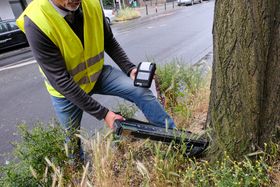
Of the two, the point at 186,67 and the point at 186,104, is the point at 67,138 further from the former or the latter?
the point at 186,67

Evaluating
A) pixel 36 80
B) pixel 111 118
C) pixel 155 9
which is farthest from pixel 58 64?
pixel 155 9

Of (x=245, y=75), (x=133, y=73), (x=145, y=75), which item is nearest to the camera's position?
(x=245, y=75)

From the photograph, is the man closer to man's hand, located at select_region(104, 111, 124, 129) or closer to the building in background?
man's hand, located at select_region(104, 111, 124, 129)

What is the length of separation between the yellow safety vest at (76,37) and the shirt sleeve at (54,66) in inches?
1.6

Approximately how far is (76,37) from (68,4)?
23cm

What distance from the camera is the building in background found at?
2192cm

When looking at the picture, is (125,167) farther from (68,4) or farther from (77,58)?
(68,4)

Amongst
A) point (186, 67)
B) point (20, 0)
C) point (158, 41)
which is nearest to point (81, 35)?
point (186, 67)

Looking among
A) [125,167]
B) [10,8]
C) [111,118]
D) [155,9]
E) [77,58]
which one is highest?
[77,58]

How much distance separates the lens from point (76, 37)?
7.00ft

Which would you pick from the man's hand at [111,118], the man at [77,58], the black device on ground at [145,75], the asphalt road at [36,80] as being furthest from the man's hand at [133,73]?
the asphalt road at [36,80]

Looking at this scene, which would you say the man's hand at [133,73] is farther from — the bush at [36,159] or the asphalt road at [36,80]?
the asphalt road at [36,80]

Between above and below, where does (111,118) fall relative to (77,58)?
below

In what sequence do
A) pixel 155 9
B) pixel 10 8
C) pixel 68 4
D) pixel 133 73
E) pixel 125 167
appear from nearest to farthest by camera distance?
pixel 68 4, pixel 125 167, pixel 133 73, pixel 10 8, pixel 155 9
